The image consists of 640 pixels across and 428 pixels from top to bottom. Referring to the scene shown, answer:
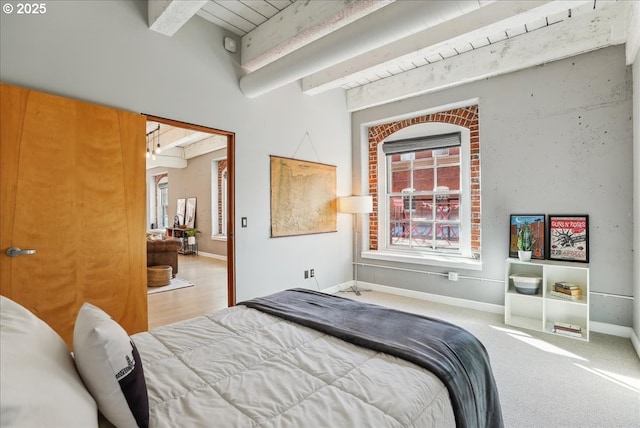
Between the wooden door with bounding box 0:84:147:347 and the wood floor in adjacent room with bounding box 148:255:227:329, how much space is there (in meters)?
1.07

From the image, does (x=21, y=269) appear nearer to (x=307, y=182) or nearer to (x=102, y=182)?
(x=102, y=182)

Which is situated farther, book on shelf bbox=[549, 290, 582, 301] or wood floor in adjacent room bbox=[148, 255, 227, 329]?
wood floor in adjacent room bbox=[148, 255, 227, 329]

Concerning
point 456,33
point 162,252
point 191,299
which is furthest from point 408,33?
point 162,252

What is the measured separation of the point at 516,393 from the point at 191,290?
14.3 ft

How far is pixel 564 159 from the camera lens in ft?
11.0

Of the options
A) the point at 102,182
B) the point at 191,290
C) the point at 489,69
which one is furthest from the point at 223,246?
the point at 489,69

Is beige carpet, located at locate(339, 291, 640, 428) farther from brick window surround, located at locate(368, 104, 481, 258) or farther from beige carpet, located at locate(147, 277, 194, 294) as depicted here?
beige carpet, located at locate(147, 277, 194, 294)

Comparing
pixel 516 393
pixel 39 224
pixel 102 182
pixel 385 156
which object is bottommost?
pixel 516 393

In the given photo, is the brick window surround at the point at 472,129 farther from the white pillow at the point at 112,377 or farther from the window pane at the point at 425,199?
the white pillow at the point at 112,377

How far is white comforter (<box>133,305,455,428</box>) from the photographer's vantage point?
0.99 metres

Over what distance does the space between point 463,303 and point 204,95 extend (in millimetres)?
3956

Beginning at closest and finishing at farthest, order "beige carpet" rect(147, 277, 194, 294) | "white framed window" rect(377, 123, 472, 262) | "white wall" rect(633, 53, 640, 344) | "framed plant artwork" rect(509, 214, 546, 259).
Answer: "white wall" rect(633, 53, 640, 344)
"framed plant artwork" rect(509, 214, 546, 259)
"white framed window" rect(377, 123, 472, 262)
"beige carpet" rect(147, 277, 194, 294)

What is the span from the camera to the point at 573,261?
327 centimetres

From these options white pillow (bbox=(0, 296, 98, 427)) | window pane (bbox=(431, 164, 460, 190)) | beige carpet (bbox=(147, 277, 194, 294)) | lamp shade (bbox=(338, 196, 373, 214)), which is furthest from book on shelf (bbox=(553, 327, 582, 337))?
beige carpet (bbox=(147, 277, 194, 294))
